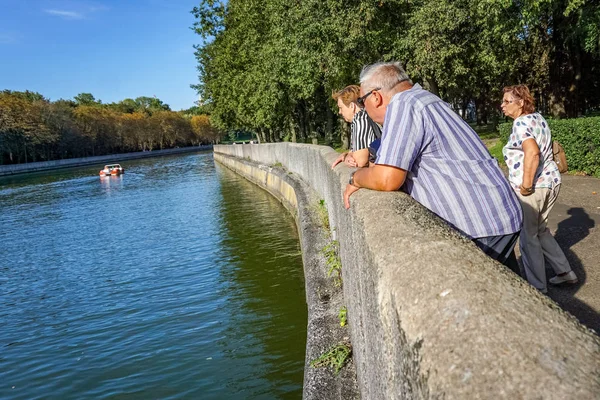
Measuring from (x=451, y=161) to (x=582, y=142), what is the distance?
1120 centimetres

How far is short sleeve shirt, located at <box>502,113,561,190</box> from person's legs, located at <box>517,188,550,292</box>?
0.11 meters

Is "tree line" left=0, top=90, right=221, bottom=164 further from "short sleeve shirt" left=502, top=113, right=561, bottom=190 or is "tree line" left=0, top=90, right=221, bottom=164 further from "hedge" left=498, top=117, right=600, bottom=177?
"short sleeve shirt" left=502, top=113, right=561, bottom=190

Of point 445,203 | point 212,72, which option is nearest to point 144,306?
point 445,203

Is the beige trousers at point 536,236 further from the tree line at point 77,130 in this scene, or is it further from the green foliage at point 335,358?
the tree line at point 77,130

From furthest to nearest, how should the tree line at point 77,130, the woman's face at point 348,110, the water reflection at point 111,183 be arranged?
the tree line at point 77,130
the water reflection at point 111,183
the woman's face at point 348,110

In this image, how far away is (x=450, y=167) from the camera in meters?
2.77

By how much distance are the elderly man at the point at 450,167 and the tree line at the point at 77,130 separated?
61461mm

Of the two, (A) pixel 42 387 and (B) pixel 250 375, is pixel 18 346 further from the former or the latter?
(B) pixel 250 375

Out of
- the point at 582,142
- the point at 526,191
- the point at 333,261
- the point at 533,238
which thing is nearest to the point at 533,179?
the point at 526,191

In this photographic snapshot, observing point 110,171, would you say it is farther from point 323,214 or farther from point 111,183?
point 323,214

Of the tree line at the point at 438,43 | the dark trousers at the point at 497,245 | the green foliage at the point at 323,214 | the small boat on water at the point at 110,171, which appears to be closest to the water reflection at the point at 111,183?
the small boat on water at the point at 110,171

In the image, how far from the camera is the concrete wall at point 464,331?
1.17m

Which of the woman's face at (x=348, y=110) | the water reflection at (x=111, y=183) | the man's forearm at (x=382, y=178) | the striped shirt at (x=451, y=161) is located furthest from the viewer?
the water reflection at (x=111, y=183)

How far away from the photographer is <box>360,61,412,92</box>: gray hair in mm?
3125
